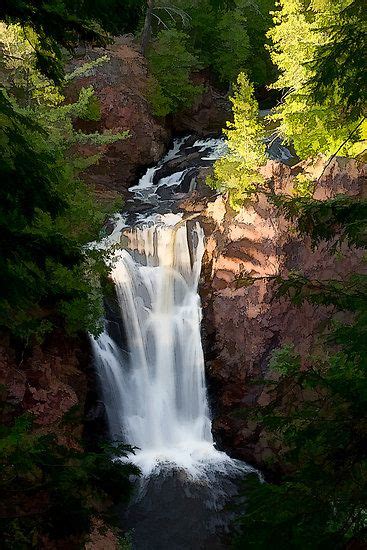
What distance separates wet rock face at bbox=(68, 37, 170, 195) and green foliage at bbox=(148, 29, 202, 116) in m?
0.79

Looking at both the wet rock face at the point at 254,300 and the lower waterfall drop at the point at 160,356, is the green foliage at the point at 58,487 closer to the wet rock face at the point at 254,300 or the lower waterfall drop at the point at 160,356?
the lower waterfall drop at the point at 160,356

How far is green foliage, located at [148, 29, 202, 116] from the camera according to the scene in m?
25.4

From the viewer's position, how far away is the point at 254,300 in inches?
548

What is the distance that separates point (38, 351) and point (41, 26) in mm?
9146

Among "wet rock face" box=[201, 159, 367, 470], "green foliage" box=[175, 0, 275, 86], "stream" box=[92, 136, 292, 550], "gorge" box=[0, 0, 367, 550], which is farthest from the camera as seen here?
"green foliage" box=[175, 0, 275, 86]

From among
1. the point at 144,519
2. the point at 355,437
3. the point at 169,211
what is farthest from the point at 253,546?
the point at 169,211

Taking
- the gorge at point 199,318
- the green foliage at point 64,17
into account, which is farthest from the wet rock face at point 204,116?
the green foliage at point 64,17

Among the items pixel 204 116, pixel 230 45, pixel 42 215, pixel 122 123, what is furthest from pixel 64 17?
pixel 230 45

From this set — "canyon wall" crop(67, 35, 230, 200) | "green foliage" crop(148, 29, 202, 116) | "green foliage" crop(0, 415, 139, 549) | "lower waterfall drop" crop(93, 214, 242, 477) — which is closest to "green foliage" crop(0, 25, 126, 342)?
"green foliage" crop(0, 415, 139, 549)

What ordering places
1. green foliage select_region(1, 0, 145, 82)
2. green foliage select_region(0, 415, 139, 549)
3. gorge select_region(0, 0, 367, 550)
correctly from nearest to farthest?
green foliage select_region(0, 415, 139, 549) < green foliage select_region(1, 0, 145, 82) < gorge select_region(0, 0, 367, 550)

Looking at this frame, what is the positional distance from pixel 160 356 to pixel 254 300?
3582mm

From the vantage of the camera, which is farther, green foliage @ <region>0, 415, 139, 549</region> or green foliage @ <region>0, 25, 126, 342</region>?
green foliage @ <region>0, 25, 126, 342</region>

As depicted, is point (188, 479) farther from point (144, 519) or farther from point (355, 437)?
point (355, 437)

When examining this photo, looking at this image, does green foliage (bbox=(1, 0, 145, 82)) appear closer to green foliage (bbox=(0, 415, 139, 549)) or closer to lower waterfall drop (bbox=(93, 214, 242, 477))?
green foliage (bbox=(0, 415, 139, 549))
